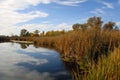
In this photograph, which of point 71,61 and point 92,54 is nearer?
point 92,54

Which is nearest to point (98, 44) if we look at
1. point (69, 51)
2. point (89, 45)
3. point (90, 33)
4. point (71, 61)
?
point (89, 45)

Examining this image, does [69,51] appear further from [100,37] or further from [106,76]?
[106,76]

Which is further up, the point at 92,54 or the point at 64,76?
the point at 92,54

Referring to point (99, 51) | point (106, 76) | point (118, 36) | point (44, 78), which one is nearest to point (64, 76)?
point (44, 78)

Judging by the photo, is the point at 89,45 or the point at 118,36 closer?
the point at 89,45

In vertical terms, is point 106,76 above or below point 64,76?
above

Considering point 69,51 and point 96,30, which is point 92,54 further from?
point 69,51

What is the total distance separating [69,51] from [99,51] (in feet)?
12.7

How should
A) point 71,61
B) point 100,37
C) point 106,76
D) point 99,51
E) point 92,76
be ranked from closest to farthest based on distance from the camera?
point 106,76 → point 92,76 → point 99,51 → point 100,37 → point 71,61

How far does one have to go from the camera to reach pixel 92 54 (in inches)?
405

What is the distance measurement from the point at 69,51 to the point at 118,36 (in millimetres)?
3174

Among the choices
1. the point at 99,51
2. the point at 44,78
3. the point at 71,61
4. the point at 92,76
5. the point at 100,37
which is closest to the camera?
the point at 92,76

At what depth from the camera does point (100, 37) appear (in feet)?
36.5

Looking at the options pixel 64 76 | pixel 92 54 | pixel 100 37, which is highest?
pixel 100 37
